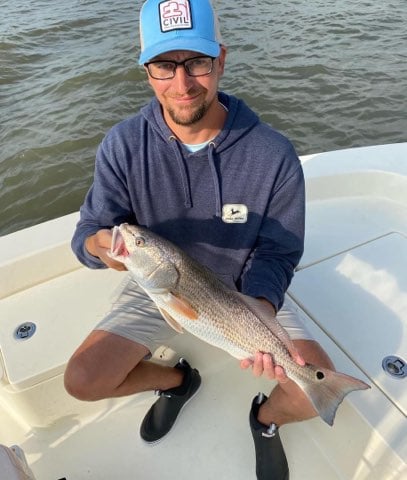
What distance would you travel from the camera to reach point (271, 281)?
2.39 meters

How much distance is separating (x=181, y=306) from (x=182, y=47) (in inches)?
50.5

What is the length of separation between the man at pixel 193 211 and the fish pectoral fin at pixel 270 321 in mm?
167

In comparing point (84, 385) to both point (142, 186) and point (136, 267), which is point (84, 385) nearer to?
point (136, 267)

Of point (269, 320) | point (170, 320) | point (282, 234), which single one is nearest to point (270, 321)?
point (269, 320)

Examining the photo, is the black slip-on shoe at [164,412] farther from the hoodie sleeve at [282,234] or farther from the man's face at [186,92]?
the man's face at [186,92]

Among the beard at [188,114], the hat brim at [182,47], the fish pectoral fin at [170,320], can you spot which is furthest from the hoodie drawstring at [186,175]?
the fish pectoral fin at [170,320]

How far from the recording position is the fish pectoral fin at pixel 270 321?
81.2 inches

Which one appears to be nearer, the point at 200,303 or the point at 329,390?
the point at 329,390

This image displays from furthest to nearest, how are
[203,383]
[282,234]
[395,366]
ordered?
1. [203,383]
2. [282,234]
3. [395,366]

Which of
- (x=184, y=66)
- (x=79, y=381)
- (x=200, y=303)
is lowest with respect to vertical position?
(x=79, y=381)

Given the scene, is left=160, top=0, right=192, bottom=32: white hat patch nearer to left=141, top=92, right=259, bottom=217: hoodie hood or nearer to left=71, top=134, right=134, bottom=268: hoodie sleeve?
left=141, top=92, right=259, bottom=217: hoodie hood

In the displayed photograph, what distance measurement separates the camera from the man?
2.33 m

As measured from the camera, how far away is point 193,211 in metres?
2.57

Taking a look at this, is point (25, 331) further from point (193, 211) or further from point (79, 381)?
point (193, 211)
